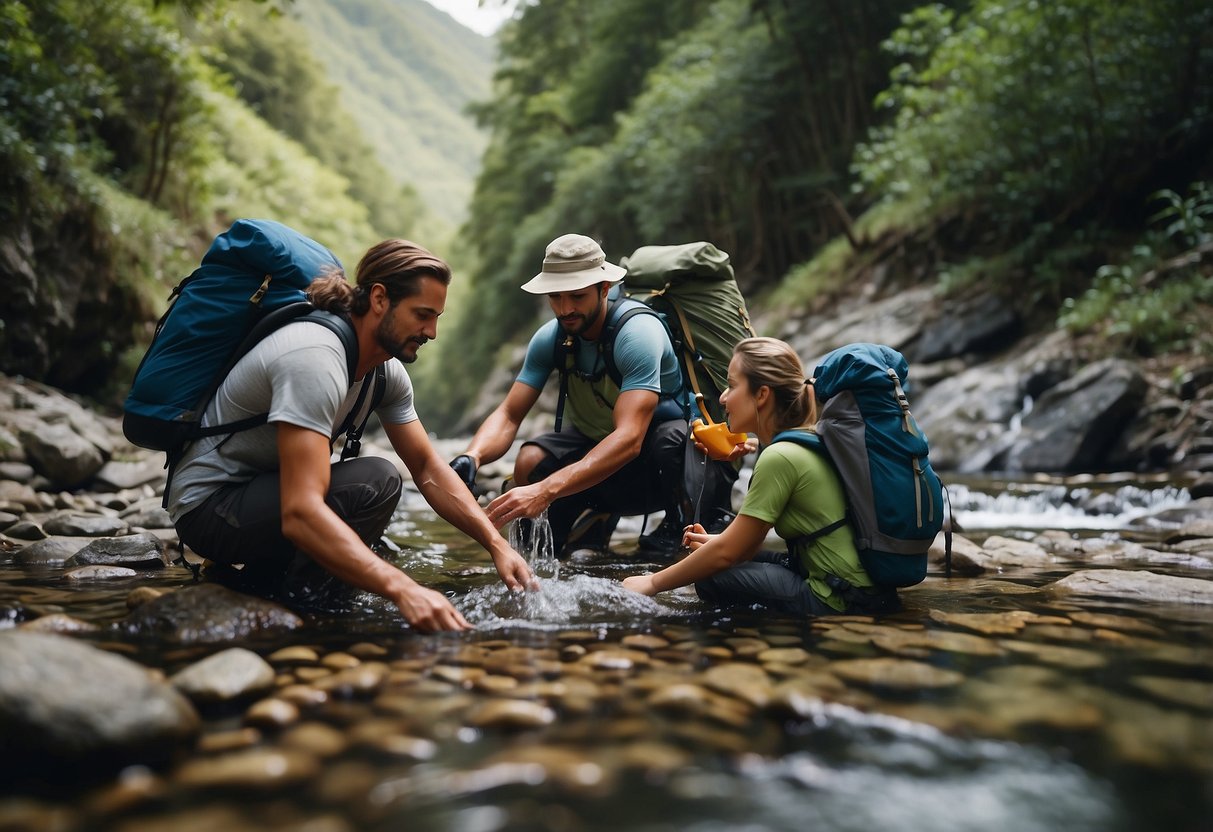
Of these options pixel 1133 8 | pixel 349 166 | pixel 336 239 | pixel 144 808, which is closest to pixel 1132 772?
pixel 144 808

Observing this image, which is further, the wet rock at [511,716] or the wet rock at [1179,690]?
the wet rock at [1179,690]

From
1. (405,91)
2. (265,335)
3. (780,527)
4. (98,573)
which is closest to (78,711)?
(265,335)

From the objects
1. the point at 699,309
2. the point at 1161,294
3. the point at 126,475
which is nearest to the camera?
the point at 699,309

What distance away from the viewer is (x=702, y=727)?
2.13m

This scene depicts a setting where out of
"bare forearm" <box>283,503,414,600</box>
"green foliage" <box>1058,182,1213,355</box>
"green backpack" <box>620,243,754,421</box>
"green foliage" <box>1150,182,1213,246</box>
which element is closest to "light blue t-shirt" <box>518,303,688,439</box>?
"green backpack" <box>620,243,754,421</box>

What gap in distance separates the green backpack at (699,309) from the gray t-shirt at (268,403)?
2.19 m

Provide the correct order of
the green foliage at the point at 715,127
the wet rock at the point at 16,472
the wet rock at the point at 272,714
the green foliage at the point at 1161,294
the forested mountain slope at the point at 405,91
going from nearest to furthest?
the wet rock at the point at 272,714, the wet rock at the point at 16,472, the green foliage at the point at 1161,294, the green foliage at the point at 715,127, the forested mountain slope at the point at 405,91

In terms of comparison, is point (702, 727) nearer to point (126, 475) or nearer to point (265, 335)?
point (265, 335)

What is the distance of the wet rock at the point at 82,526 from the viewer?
5.35 m

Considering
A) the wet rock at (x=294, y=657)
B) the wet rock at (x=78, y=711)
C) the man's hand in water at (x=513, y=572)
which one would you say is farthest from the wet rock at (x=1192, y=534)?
the wet rock at (x=78, y=711)

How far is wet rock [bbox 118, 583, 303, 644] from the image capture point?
9.83 feet

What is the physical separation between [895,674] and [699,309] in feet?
9.90

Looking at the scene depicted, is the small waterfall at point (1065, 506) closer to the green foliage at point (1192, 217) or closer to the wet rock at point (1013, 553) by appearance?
the wet rock at point (1013, 553)

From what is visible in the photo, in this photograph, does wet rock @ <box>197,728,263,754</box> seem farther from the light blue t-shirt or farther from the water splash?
the light blue t-shirt
